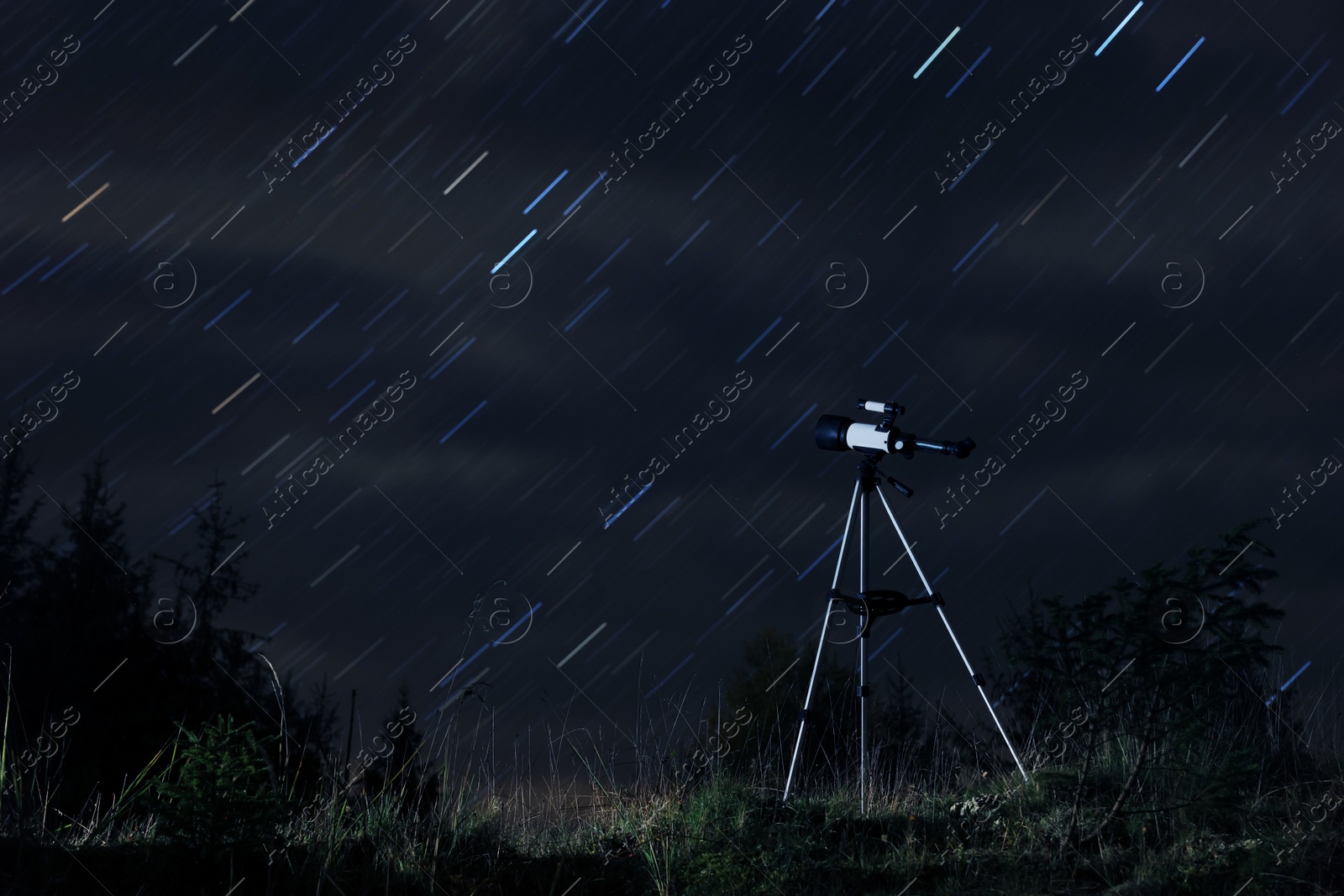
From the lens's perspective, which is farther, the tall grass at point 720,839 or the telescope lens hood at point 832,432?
the telescope lens hood at point 832,432

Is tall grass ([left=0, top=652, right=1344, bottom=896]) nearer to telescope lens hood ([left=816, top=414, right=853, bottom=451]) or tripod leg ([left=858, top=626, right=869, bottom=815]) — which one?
tripod leg ([left=858, top=626, right=869, bottom=815])

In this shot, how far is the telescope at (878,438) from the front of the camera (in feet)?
23.9

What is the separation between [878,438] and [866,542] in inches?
30.3

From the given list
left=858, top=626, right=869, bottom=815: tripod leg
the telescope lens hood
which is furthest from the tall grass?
the telescope lens hood

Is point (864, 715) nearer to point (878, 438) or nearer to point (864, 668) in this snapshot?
point (864, 668)

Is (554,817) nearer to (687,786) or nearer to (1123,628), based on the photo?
(687,786)

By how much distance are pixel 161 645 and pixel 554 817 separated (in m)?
17.8

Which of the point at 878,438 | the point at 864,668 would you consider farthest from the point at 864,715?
the point at 878,438

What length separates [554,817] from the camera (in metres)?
6.90

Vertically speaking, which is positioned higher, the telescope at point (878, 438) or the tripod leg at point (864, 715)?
the telescope at point (878, 438)

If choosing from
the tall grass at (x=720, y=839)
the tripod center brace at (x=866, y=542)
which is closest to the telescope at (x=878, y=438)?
the tripod center brace at (x=866, y=542)

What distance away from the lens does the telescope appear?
7272 mm

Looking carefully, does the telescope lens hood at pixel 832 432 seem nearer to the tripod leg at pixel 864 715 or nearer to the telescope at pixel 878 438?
the telescope at pixel 878 438

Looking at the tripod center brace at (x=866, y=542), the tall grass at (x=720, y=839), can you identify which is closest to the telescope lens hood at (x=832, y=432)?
the tripod center brace at (x=866, y=542)
